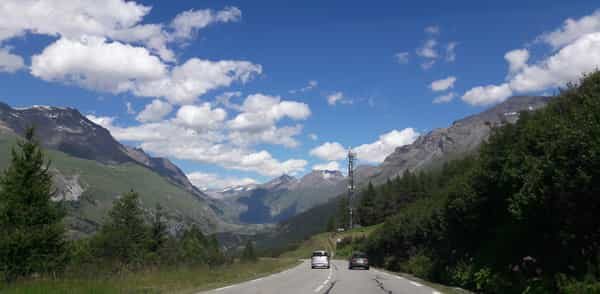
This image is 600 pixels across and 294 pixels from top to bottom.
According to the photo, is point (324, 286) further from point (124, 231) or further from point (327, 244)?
point (327, 244)

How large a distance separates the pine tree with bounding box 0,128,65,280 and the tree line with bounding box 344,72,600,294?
70.1 ft

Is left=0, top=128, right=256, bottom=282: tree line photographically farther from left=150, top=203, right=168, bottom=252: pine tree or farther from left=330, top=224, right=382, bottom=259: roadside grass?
left=330, top=224, right=382, bottom=259: roadside grass

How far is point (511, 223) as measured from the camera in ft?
64.4

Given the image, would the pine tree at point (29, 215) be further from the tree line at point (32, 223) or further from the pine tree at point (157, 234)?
the pine tree at point (157, 234)

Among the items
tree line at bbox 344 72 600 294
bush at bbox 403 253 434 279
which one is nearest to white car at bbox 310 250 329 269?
bush at bbox 403 253 434 279

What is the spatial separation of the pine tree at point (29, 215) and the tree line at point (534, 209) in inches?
841

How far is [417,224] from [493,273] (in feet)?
71.7

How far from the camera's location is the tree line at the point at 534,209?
1309cm

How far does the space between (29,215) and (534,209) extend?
87.6 feet

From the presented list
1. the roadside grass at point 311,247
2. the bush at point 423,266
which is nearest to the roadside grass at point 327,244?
the roadside grass at point 311,247

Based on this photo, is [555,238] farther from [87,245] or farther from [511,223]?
[87,245]

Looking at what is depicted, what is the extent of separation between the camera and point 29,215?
29.0 meters

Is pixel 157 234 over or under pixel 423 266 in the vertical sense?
over

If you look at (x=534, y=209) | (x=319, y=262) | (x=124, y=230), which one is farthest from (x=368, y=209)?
(x=534, y=209)
